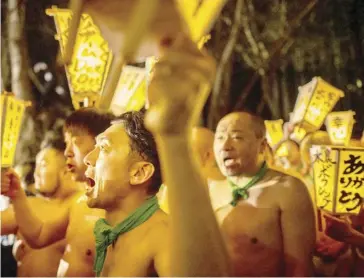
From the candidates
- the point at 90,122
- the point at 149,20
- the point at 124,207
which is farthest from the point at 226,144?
the point at 149,20

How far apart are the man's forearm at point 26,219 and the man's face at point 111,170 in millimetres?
1074

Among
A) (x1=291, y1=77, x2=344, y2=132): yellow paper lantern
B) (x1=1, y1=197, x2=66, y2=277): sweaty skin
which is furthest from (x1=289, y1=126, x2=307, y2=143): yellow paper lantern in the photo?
(x1=1, y1=197, x2=66, y2=277): sweaty skin

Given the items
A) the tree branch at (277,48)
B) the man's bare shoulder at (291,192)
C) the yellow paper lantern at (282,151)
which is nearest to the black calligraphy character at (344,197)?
the man's bare shoulder at (291,192)

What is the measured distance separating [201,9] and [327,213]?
290 cm

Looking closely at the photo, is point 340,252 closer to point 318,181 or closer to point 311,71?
point 318,181

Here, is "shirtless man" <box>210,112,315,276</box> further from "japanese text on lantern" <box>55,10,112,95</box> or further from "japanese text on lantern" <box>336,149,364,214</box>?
"japanese text on lantern" <box>55,10,112,95</box>

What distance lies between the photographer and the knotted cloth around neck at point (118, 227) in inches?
87.1

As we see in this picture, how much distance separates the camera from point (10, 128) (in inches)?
135

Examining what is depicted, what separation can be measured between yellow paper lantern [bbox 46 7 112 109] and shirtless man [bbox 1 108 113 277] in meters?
0.72

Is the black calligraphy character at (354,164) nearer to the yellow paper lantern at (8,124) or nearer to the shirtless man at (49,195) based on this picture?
the shirtless man at (49,195)

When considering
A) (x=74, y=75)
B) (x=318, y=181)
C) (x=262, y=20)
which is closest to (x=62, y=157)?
(x=74, y=75)

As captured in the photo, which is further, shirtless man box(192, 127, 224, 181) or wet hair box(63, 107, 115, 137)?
shirtless man box(192, 127, 224, 181)

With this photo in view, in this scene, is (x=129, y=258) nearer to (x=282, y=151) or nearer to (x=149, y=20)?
(x=149, y=20)

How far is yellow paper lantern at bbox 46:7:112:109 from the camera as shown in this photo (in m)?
3.70
